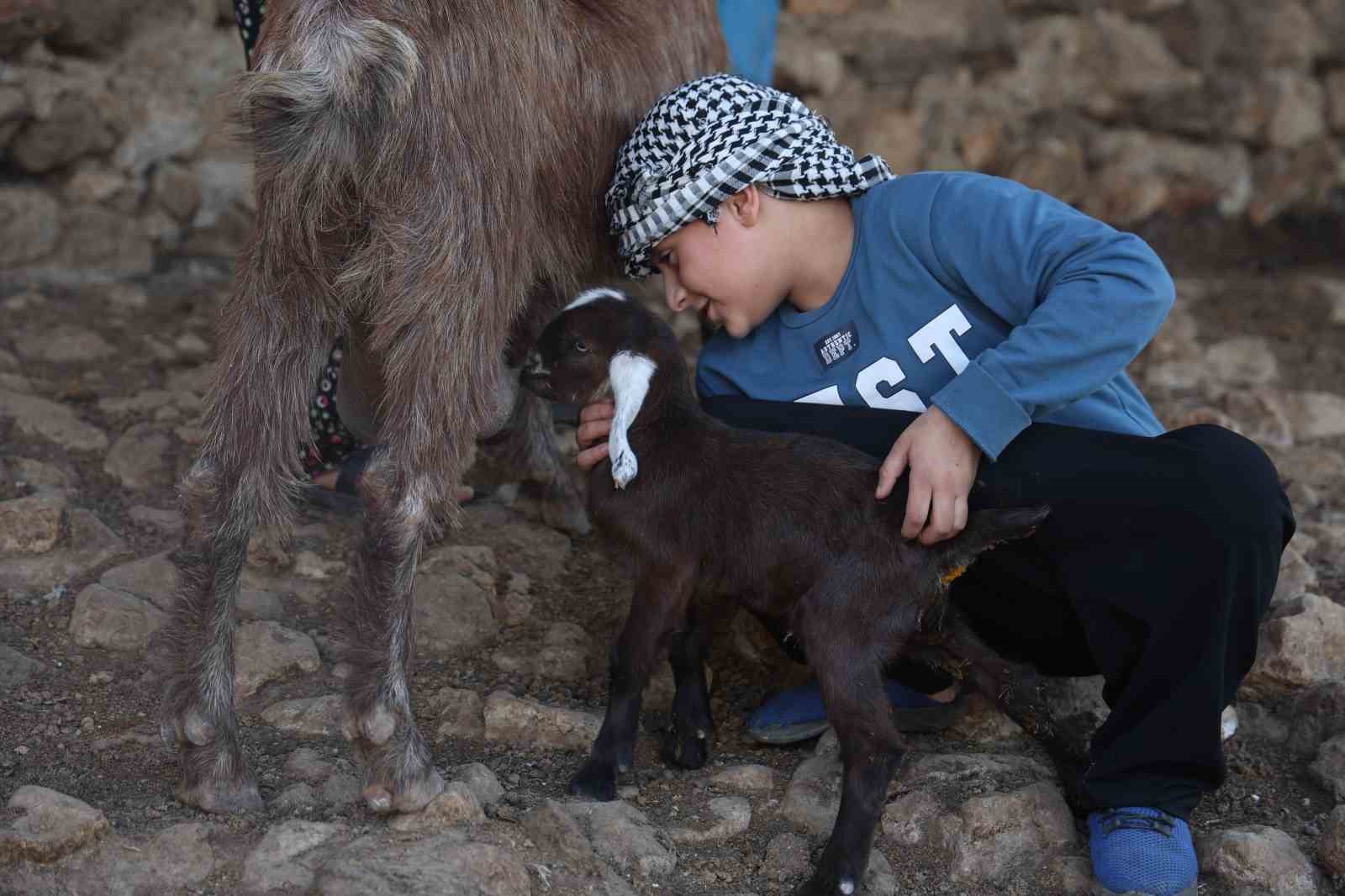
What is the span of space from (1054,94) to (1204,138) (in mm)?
723

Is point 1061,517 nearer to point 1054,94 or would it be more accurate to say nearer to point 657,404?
point 657,404

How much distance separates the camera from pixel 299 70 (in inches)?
81.4

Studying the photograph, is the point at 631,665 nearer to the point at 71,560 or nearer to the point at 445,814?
the point at 445,814

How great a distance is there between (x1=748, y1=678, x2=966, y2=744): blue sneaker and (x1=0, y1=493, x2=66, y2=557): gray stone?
4.86ft

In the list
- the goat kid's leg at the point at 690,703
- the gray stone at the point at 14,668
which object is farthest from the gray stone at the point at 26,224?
the goat kid's leg at the point at 690,703

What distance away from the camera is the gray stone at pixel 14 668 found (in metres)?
2.45

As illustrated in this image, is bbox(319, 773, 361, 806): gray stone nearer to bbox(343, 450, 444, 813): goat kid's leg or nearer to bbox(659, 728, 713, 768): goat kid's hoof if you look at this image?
bbox(343, 450, 444, 813): goat kid's leg

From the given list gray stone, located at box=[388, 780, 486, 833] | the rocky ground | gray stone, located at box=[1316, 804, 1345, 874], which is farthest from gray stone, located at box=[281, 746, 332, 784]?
gray stone, located at box=[1316, 804, 1345, 874]

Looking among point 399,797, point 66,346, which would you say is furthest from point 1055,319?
point 66,346

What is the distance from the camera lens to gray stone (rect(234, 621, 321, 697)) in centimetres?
255

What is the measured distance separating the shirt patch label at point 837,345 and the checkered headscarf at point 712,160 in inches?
10.0

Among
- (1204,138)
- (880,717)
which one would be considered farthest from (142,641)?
(1204,138)

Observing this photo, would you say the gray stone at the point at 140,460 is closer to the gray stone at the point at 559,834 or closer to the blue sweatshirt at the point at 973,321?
the blue sweatshirt at the point at 973,321

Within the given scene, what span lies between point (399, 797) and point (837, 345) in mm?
1134
